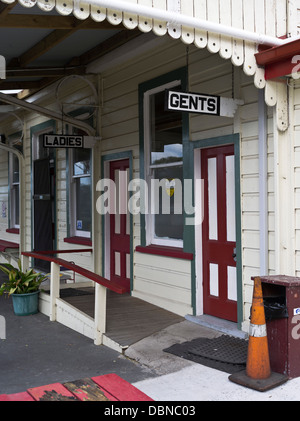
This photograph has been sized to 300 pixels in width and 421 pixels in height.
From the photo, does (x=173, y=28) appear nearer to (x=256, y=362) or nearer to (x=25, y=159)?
(x=256, y=362)

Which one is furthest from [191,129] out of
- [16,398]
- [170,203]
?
[16,398]

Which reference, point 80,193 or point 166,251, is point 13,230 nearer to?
point 80,193

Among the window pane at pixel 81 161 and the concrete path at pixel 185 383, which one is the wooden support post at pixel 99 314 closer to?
the concrete path at pixel 185 383

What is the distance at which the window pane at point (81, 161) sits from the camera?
29.8 feet

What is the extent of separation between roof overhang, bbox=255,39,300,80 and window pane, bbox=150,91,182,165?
197 cm

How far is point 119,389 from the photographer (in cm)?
362

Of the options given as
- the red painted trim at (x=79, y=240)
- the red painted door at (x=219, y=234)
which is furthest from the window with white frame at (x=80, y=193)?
the red painted door at (x=219, y=234)

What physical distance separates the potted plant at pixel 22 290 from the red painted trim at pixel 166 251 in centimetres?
161

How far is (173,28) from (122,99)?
3.48m

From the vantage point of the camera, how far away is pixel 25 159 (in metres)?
11.9

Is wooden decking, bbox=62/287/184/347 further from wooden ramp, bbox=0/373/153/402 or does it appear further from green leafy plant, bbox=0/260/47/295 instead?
wooden ramp, bbox=0/373/153/402

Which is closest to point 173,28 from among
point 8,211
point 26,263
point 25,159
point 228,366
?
point 228,366

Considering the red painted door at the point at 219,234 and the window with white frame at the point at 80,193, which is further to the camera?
the window with white frame at the point at 80,193

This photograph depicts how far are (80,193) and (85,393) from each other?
618 cm
